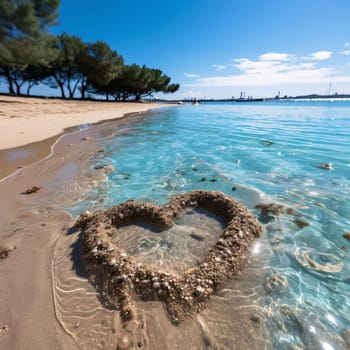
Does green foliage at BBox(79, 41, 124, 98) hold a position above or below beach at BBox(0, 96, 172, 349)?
above

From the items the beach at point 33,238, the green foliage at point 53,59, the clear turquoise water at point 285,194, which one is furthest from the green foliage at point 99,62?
the beach at point 33,238

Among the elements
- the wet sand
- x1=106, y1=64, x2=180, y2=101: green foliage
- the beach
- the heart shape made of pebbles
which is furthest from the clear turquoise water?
x1=106, y1=64, x2=180, y2=101: green foliage

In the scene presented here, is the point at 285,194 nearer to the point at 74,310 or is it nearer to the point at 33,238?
the point at 74,310

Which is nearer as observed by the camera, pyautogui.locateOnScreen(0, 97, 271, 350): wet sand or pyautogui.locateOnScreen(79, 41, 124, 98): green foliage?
pyautogui.locateOnScreen(0, 97, 271, 350): wet sand

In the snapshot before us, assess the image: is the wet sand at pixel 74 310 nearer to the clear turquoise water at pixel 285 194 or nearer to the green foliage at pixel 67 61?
the clear turquoise water at pixel 285 194

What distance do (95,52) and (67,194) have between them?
155ft

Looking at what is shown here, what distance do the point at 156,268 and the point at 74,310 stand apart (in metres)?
0.95

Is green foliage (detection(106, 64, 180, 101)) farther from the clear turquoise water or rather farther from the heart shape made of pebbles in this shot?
the heart shape made of pebbles

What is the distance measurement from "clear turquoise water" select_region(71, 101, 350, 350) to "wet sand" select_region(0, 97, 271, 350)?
31cm

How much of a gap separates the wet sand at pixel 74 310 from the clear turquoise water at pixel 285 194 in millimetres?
306

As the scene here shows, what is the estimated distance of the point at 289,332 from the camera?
1.89 meters

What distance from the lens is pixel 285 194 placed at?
462cm

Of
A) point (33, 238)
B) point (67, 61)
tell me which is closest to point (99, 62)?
point (67, 61)

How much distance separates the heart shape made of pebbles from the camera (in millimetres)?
2082
